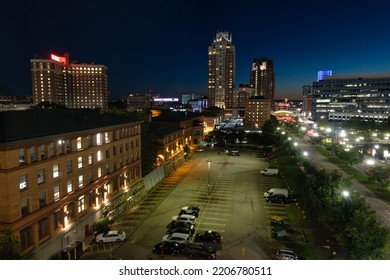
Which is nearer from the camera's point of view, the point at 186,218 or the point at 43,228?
the point at 43,228

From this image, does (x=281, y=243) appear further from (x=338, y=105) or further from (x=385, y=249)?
(x=338, y=105)

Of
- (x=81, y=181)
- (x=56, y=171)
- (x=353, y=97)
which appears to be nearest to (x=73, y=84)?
(x=353, y=97)

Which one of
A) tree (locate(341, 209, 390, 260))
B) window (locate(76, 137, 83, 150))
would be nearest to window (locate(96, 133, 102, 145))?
window (locate(76, 137, 83, 150))

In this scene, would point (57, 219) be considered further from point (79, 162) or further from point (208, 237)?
point (208, 237)

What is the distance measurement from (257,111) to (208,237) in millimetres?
141102

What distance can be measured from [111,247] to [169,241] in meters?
4.83

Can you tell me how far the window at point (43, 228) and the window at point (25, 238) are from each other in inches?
35.5

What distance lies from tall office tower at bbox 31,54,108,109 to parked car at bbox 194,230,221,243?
15260cm

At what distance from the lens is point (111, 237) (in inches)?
1032

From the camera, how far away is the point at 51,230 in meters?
23.8

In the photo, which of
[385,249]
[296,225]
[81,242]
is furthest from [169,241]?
[385,249]

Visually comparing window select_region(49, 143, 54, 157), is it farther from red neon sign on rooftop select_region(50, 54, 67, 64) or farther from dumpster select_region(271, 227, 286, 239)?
red neon sign on rooftop select_region(50, 54, 67, 64)

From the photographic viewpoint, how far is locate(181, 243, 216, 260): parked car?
22.8 m

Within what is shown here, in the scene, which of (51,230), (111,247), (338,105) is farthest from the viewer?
(338,105)
